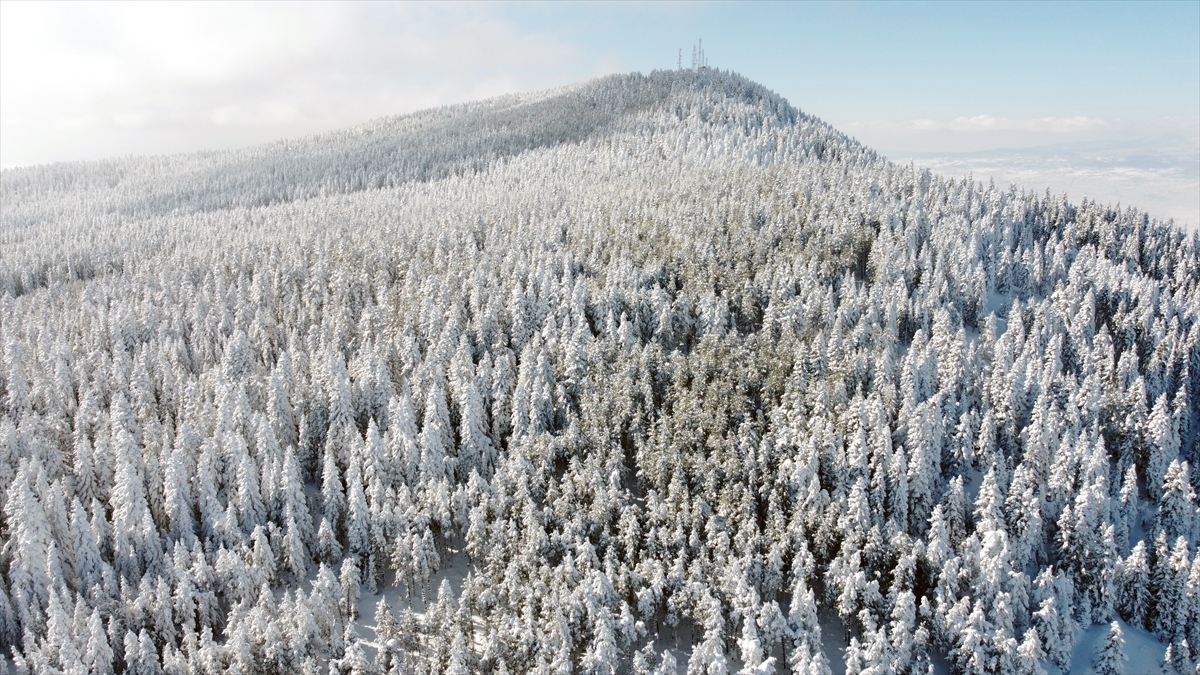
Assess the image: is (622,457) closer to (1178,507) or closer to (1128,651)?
(1128,651)

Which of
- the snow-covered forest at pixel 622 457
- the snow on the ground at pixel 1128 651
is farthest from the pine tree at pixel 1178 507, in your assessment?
the snow on the ground at pixel 1128 651

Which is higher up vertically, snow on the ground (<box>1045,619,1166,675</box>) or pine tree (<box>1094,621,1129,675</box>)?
pine tree (<box>1094,621,1129,675</box>)

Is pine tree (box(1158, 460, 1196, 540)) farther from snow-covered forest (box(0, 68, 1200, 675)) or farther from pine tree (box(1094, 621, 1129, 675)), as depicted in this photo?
pine tree (box(1094, 621, 1129, 675))

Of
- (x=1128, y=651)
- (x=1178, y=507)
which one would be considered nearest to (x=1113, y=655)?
(x=1128, y=651)

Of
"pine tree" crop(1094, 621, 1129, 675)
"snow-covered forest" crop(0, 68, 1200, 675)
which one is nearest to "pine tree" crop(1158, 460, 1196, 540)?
"snow-covered forest" crop(0, 68, 1200, 675)

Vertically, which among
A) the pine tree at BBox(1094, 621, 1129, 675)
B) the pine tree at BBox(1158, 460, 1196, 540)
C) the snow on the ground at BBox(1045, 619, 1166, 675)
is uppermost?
the pine tree at BBox(1158, 460, 1196, 540)

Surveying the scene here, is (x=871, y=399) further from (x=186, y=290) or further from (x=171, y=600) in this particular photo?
(x=186, y=290)

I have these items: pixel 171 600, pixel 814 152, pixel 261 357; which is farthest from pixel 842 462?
A: pixel 814 152

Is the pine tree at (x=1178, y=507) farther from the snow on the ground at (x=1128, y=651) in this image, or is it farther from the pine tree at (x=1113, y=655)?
the pine tree at (x=1113, y=655)
